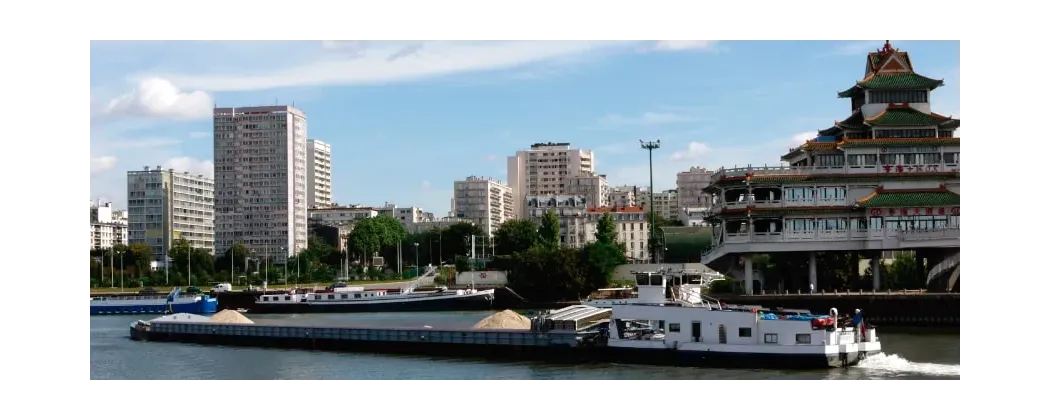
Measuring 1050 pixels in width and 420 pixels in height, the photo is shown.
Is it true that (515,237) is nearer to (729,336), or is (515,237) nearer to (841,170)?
(841,170)

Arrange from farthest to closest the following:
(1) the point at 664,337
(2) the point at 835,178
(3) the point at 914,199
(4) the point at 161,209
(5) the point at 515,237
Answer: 1. (4) the point at 161,209
2. (5) the point at 515,237
3. (2) the point at 835,178
4. (3) the point at 914,199
5. (1) the point at 664,337

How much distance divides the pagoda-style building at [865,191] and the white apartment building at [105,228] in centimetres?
11477

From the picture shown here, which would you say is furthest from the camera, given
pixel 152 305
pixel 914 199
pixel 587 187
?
pixel 587 187

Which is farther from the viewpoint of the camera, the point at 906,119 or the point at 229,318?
the point at 906,119

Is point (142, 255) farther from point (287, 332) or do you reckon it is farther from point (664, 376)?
point (664, 376)

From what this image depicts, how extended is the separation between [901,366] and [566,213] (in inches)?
4169

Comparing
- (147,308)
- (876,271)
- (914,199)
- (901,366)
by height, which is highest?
(914,199)

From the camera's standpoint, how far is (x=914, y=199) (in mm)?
53531

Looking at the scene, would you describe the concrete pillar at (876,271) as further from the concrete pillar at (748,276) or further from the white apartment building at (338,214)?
the white apartment building at (338,214)

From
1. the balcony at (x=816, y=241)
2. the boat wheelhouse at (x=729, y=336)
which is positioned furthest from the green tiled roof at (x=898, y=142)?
the boat wheelhouse at (x=729, y=336)

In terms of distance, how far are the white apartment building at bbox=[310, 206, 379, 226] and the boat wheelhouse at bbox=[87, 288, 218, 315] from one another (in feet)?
261

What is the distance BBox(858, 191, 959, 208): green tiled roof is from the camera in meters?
53.3

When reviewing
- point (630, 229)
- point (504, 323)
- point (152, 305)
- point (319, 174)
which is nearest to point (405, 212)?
point (319, 174)

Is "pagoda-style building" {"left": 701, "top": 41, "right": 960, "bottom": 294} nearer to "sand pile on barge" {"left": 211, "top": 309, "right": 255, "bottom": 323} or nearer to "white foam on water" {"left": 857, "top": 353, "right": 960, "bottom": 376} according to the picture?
"white foam on water" {"left": 857, "top": 353, "right": 960, "bottom": 376}
